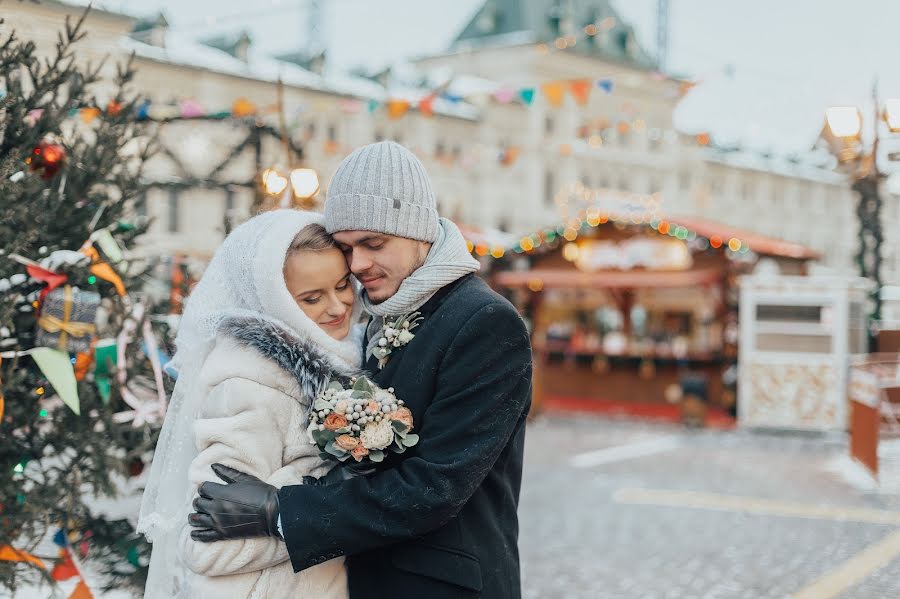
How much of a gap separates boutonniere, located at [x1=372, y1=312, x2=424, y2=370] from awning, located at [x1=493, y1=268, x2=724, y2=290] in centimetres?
1586

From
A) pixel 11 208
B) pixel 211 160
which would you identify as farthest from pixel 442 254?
pixel 211 160

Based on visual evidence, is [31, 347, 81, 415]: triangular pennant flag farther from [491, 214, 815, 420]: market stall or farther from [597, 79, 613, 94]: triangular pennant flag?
[597, 79, 613, 94]: triangular pennant flag

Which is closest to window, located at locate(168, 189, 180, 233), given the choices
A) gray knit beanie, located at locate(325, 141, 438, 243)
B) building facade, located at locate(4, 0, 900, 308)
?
building facade, located at locate(4, 0, 900, 308)

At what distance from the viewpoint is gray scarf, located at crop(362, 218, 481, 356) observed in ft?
8.23

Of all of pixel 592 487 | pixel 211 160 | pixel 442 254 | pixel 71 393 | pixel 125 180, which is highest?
pixel 211 160

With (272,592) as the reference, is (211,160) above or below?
above

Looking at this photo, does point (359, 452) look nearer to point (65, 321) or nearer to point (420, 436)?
point (420, 436)

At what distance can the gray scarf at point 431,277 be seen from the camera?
251 cm

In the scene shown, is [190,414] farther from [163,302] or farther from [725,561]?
[725,561]

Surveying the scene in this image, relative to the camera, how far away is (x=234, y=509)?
7.66ft

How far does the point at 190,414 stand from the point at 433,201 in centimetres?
82

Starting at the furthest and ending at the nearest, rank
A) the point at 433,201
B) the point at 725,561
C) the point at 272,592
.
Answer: the point at 725,561, the point at 433,201, the point at 272,592

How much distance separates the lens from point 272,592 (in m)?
2.44

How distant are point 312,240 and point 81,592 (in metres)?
2.35
